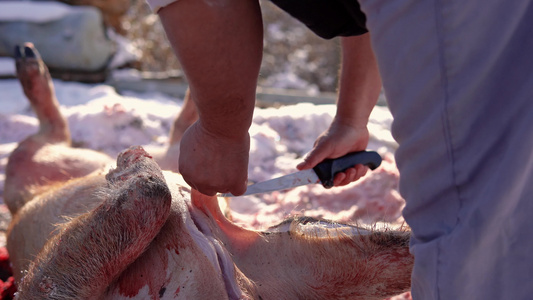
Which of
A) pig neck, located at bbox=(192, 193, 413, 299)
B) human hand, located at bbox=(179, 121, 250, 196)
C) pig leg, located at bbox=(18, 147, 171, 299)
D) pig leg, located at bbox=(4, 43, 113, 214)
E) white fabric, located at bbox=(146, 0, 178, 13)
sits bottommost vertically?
pig leg, located at bbox=(4, 43, 113, 214)

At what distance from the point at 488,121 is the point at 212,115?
A: 0.54 m

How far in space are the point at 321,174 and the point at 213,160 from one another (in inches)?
23.3

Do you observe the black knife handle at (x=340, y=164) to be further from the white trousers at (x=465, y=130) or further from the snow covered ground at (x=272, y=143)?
the white trousers at (x=465, y=130)

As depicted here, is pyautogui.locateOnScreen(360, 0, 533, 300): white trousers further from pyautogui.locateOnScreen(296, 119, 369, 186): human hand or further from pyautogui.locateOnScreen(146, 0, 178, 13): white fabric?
pyautogui.locateOnScreen(296, 119, 369, 186): human hand

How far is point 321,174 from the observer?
170cm

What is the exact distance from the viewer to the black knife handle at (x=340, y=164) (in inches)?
67.3

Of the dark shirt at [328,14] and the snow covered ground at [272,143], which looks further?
the snow covered ground at [272,143]

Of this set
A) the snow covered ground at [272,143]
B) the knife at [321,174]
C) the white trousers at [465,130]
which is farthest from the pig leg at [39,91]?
the white trousers at [465,130]

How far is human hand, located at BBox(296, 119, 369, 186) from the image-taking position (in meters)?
1.81

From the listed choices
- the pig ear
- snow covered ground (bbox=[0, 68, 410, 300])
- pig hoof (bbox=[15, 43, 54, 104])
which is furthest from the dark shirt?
pig hoof (bbox=[15, 43, 54, 104])

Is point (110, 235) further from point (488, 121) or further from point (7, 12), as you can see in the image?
point (7, 12)

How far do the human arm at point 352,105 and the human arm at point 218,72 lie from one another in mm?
648

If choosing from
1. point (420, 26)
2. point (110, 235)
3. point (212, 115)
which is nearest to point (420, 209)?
point (420, 26)

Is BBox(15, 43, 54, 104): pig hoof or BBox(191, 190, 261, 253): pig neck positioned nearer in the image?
BBox(191, 190, 261, 253): pig neck
